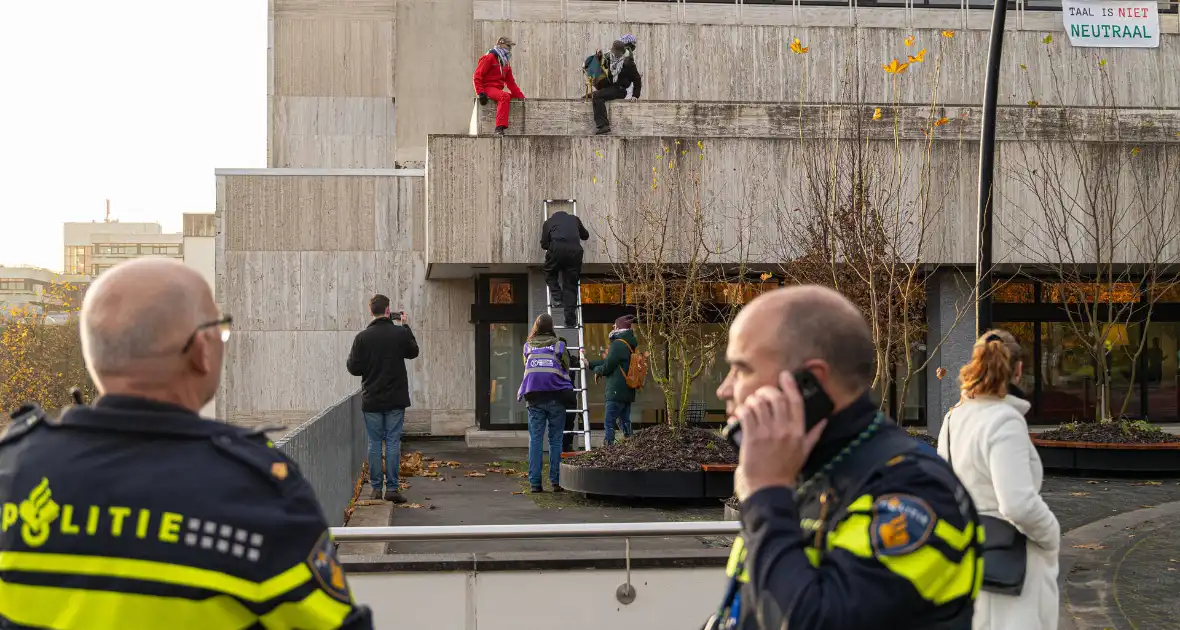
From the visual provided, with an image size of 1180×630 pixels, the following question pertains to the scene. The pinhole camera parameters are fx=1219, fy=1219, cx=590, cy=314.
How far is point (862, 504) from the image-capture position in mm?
2256

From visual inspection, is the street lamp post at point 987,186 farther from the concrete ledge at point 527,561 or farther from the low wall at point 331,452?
the concrete ledge at point 527,561

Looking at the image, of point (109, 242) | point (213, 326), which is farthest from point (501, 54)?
point (109, 242)

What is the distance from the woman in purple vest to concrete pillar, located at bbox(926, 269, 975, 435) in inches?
379

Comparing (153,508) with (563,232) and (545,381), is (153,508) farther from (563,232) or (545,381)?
(563,232)

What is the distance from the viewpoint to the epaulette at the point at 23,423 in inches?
92.0

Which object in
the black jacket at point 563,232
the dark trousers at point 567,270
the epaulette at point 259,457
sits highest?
the black jacket at point 563,232

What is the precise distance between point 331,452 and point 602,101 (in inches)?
429

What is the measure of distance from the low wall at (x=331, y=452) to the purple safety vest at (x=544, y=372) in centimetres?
196

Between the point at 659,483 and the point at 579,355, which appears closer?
the point at 659,483

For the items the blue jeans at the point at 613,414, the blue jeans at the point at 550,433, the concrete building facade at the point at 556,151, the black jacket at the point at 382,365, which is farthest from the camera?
the concrete building facade at the point at 556,151

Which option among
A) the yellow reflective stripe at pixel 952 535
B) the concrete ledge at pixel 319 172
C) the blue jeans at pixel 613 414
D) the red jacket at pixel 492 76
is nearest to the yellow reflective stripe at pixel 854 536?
the yellow reflective stripe at pixel 952 535

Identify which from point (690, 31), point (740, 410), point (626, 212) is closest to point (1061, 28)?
point (690, 31)

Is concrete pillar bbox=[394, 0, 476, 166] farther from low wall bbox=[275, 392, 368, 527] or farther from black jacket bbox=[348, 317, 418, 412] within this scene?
black jacket bbox=[348, 317, 418, 412]

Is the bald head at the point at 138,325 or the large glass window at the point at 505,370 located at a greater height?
the bald head at the point at 138,325
